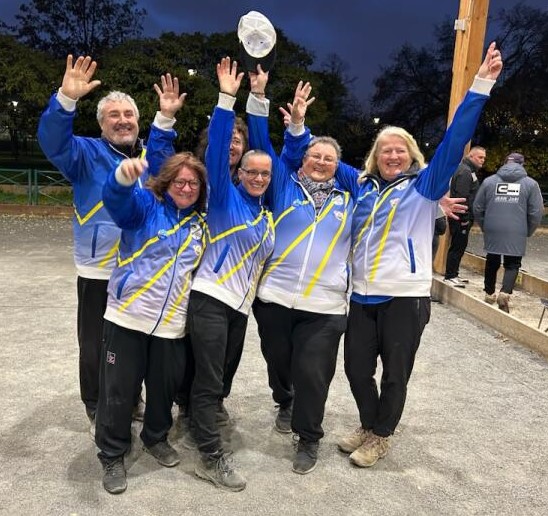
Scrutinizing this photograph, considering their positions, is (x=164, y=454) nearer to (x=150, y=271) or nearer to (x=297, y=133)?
(x=150, y=271)

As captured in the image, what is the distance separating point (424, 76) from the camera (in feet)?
91.3

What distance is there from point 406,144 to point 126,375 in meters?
2.03

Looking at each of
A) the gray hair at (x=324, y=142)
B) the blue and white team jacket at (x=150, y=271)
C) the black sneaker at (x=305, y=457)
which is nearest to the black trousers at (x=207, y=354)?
the blue and white team jacket at (x=150, y=271)

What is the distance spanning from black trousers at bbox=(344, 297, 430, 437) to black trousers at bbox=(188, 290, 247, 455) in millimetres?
736

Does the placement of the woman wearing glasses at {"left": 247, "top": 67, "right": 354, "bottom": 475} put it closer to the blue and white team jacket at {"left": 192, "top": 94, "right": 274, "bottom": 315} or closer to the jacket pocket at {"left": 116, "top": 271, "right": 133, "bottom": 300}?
the blue and white team jacket at {"left": 192, "top": 94, "right": 274, "bottom": 315}

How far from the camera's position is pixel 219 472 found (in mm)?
3029

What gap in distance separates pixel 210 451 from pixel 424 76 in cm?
2803

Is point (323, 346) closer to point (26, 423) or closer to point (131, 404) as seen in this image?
point (131, 404)

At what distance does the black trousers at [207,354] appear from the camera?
2955 mm

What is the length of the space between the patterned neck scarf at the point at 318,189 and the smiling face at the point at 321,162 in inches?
1.0

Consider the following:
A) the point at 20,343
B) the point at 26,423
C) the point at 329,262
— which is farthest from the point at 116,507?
the point at 20,343

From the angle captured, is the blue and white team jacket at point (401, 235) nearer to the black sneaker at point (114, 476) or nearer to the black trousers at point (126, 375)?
the black trousers at point (126, 375)

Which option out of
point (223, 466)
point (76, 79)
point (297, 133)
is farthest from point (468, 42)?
point (223, 466)

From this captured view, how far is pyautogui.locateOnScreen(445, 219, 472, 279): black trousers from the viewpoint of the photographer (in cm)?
792
